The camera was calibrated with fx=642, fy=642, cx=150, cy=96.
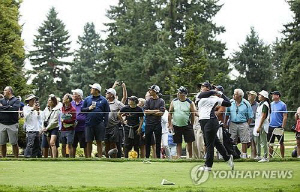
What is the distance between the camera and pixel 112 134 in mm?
17938

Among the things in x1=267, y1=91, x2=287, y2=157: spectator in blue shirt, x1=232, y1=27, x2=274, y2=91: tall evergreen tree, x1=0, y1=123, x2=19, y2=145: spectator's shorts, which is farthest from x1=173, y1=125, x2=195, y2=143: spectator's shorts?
x1=232, y1=27, x2=274, y2=91: tall evergreen tree

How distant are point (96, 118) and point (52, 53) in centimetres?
6695

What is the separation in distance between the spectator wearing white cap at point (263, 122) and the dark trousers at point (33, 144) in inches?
245

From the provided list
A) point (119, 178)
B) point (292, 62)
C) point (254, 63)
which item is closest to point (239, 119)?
point (119, 178)

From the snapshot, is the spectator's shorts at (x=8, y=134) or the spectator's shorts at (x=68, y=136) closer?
the spectator's shorts at (x=68, y=136)

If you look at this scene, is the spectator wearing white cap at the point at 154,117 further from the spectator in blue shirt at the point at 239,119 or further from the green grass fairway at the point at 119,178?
the green grass fairway at the point at 119,178

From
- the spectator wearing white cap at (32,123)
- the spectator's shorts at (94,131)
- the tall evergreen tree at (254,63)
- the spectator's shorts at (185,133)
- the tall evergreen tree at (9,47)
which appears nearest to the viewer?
the spectator's shorts at (94,131)

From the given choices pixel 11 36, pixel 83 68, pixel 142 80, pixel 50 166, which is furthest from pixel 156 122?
pixel 83 68

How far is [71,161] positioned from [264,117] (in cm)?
492

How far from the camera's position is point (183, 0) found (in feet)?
223

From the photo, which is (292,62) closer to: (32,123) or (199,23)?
(199,23)

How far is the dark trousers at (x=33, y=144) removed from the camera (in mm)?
18359

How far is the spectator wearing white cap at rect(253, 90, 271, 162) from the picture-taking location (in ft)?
52.8

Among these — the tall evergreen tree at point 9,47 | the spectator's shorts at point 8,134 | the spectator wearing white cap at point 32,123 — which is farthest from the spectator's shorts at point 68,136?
the tall evergreen tree at point 9,47
